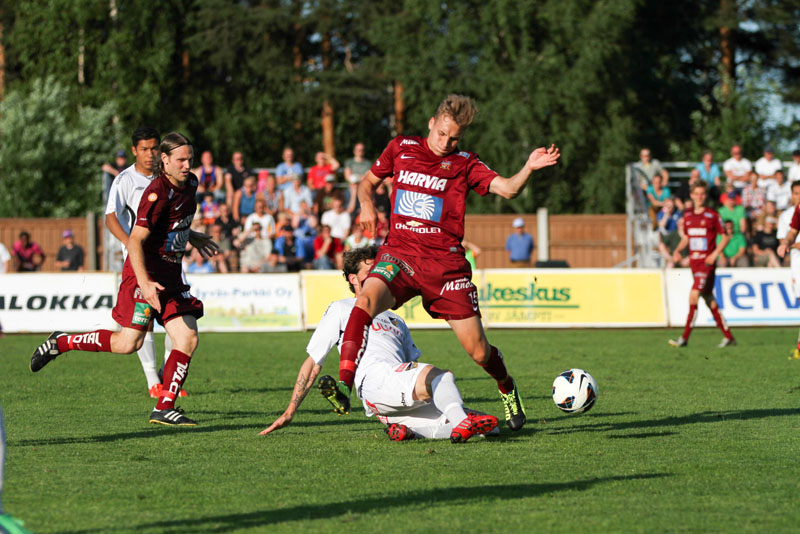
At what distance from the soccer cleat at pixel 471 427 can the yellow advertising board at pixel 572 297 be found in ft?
44.0

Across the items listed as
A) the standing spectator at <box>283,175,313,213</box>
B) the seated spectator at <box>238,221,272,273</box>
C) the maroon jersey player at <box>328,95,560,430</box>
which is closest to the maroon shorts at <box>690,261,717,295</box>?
the seated spectator at <box>238,221,272,273</box>

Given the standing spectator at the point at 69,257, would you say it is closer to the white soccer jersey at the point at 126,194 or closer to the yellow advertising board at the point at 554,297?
the yellow advertising board at the point at 554,297

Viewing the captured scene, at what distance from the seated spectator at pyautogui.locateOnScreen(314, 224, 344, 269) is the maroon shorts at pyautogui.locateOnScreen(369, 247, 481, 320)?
15181 mm

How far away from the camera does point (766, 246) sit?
2305 cm

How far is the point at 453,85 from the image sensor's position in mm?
37312

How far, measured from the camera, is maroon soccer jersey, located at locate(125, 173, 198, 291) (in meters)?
8.00

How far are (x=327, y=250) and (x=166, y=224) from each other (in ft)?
46.8

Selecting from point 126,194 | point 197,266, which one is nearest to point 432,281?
point 126,194

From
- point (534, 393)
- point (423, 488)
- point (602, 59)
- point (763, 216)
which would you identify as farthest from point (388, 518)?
point (602, 59)

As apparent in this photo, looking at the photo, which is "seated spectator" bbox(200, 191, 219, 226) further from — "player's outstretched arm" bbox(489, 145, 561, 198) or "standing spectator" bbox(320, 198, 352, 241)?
"player's outstretched arm" bbox(489, 145, 561, 198)

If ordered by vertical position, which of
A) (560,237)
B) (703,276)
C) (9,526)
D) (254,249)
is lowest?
(9,526)

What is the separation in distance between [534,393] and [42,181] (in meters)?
32.4

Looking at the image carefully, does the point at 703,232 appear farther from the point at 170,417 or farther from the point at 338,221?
the point at 170,417

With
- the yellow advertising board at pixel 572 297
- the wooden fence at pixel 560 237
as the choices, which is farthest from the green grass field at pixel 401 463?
the wooden fence at pixel 560 237
